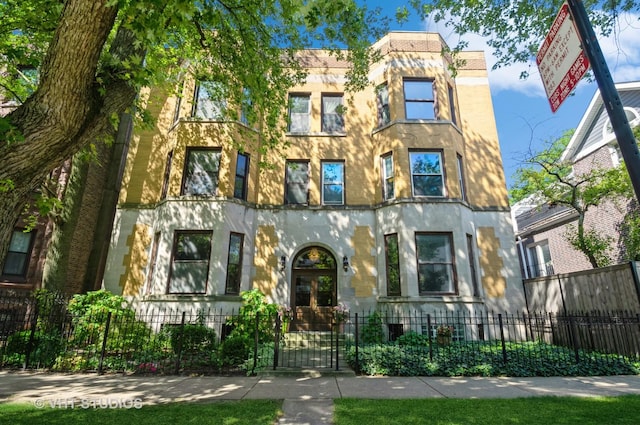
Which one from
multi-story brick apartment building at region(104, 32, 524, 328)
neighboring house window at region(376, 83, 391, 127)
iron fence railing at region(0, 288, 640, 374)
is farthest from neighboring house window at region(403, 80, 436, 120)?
iron fence railing at region(0, 288, 640, 374)

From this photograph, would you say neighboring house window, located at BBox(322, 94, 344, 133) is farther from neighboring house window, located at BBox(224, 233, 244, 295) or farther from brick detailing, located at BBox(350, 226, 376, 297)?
neighboring house window, located at BBox(224, 233, 244, 295)

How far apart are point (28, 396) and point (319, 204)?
10175 millimetres

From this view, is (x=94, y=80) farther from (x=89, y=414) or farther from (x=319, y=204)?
(x=319, y=204)

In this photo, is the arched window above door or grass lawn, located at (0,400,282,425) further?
the arched window above door

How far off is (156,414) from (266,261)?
8166 millimetres

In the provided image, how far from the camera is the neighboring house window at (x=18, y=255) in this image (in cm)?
1271

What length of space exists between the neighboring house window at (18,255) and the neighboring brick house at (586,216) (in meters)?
22.8

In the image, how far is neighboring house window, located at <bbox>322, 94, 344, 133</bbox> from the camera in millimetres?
14852

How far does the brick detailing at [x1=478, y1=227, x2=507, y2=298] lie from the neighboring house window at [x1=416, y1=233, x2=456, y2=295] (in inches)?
79.9

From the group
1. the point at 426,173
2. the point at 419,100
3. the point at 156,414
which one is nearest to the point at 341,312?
the point at 426,173

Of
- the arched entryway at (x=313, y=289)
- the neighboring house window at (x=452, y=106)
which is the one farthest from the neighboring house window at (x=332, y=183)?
the neighboring house window at (x=452, y=106)

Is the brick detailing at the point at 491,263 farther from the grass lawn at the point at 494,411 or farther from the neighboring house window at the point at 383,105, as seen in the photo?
the grass lawn at the point at 494,411

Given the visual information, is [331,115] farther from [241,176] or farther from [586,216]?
[586,216]

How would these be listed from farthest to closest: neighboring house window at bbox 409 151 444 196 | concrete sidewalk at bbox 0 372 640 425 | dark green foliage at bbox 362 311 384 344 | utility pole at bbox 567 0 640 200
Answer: neighboring house window at bbox 409 151 444 196
dark green foliage at bbox 362 311 384 344
concrete sidewalk at bbox 0 372 640 425
utility pole at bbox 567 0 640 200
